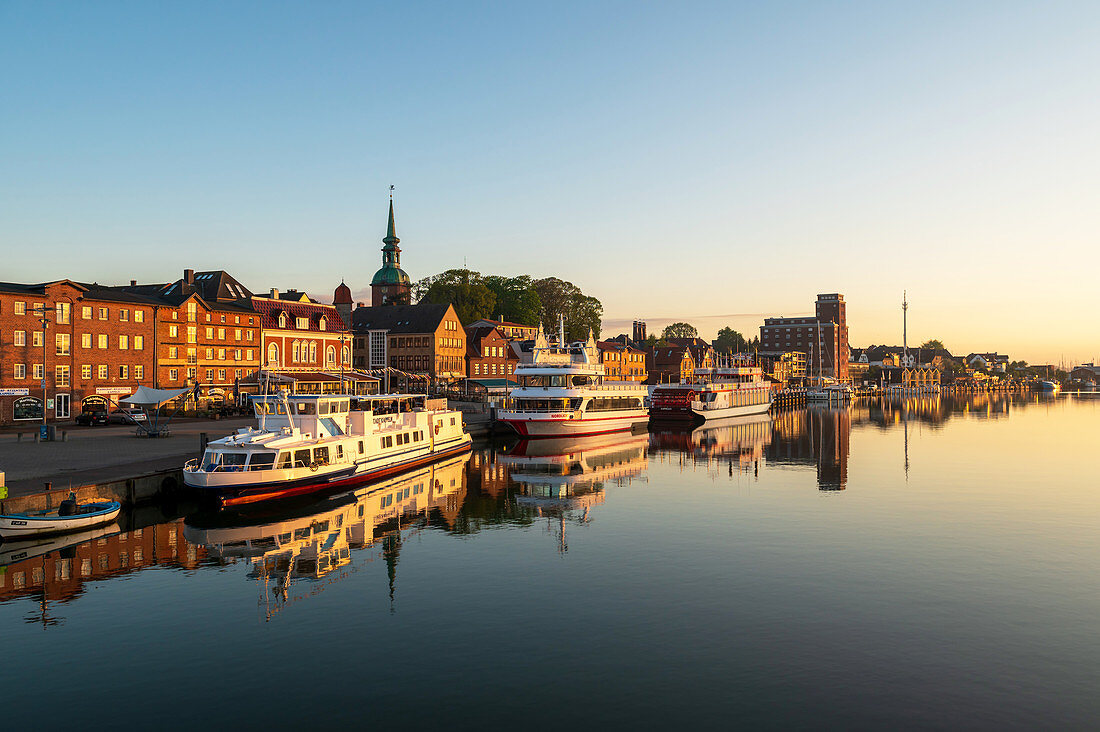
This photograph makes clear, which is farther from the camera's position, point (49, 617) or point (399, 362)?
point (399, 362)

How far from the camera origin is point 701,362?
187m

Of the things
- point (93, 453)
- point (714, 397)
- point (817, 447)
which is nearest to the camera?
point (93, 453)

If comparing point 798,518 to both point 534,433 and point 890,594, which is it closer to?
point 890,594

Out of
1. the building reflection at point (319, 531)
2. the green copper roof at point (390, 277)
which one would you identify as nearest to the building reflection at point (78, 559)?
the building reflection at point (319, 531)

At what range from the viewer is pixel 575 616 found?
22078mm

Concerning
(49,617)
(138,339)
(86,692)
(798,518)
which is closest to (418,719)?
(86,692)

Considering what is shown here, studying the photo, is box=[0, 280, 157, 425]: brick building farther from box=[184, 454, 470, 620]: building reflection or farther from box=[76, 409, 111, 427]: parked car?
box=[184, 454, 470, 620]: building reflection

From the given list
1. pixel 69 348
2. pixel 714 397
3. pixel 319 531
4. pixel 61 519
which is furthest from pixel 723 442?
pixel 69 348

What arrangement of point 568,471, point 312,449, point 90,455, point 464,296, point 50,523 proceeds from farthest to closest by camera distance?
1. point 464,296
2. point 568,471
3. point 90,455
4. point 312,449
5. point 50,523

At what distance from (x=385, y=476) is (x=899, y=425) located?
273 ft

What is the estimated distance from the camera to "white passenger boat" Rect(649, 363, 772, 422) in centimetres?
10419

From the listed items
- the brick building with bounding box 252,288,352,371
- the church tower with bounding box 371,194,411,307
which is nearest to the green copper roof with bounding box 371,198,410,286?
the church tower with bounding box 371,194,411,307

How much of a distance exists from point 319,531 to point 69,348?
157 feet

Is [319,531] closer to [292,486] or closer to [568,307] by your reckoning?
[292,486]
